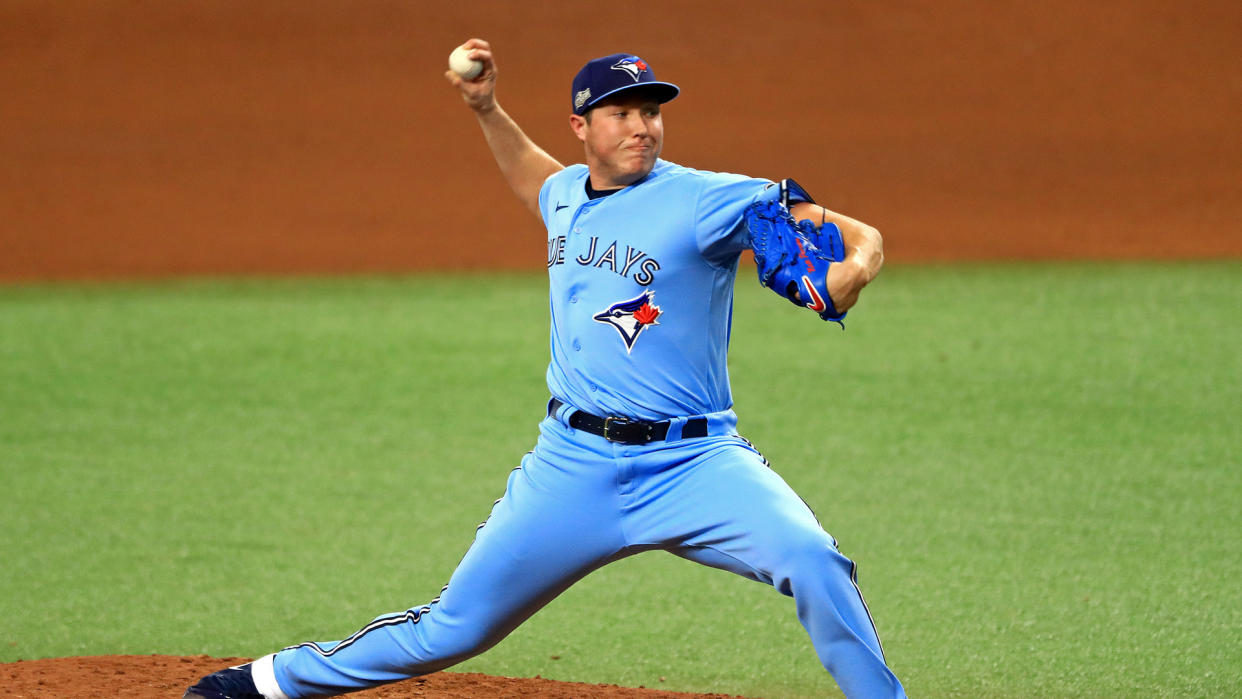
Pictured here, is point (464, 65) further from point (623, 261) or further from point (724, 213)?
point (724, 213)

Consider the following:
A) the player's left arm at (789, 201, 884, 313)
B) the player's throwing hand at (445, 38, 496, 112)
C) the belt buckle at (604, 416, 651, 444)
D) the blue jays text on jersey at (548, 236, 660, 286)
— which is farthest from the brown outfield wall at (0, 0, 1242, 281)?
the player's left arm at (789, 201, 884, 313)

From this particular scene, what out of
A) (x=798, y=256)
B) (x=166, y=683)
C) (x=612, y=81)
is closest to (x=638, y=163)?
(x=612, y=81)

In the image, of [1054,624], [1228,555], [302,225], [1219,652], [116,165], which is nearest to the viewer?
[1219,652]

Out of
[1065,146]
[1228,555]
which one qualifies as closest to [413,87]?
[1065,146]

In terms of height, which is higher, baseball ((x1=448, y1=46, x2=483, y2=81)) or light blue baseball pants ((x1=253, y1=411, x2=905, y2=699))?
baseball ((x1=448, y1=46, x2=483, y2=81))

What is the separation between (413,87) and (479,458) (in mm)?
9631

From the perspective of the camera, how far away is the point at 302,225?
13.6 metres

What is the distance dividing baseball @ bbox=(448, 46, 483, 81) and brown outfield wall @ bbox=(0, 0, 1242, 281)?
8.77m

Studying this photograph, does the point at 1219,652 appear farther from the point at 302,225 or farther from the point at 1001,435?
the point at 302,225

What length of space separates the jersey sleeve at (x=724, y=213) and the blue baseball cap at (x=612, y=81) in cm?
30

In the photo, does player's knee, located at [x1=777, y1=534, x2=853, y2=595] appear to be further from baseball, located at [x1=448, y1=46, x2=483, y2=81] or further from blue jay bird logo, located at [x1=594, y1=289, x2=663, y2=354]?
baseball, located at [x1=448, y1=46, x2=483, y2=81]

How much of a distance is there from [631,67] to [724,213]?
0.50 metres

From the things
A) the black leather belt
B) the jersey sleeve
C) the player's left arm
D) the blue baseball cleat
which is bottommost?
the blue baseball cleat

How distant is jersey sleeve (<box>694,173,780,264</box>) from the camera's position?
325 cm
